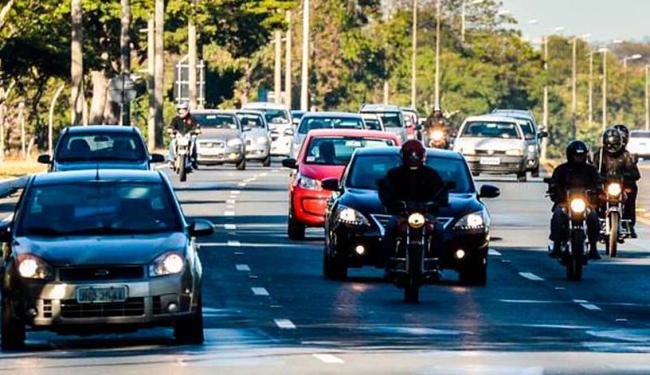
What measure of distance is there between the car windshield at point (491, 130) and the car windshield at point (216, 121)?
5798 mm

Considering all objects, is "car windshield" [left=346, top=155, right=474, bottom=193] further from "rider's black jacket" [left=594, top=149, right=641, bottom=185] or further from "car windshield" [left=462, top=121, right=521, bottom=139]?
"car windshield" [left=462, top=121, right=521, bottom=139]

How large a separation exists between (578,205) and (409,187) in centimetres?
409

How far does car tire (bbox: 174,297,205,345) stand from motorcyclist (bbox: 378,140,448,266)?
5.56 meters

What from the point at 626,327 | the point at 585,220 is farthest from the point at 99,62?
the point at 626,327

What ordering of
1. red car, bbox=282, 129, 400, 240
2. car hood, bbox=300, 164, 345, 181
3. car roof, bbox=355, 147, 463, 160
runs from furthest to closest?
car hood, bbox=300, 164, 345, 181 → red car, bbox=282, 129, 400, 240 → car roof, bbox=355, 147, 463, 160

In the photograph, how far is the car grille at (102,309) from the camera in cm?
1752

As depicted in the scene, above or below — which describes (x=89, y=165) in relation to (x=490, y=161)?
above

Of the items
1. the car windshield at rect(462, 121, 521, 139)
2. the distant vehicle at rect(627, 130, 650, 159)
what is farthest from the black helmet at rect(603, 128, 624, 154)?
the distant vehicle at rect(627, 130, 650, 159)

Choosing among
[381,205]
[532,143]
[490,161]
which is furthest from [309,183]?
[532,143]

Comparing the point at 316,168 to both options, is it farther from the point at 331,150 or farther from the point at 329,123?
the point at 329,123

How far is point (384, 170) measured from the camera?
1062 inches

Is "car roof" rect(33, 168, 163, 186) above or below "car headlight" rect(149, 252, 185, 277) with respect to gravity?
above

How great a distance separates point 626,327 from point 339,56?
12283 centimetres

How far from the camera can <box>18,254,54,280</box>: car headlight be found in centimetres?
1758
